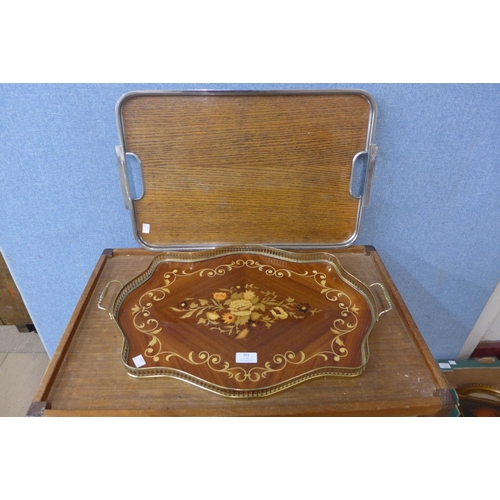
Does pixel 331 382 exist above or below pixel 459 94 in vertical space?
below

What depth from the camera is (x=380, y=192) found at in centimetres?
95

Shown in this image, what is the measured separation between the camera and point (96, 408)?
0.61 m

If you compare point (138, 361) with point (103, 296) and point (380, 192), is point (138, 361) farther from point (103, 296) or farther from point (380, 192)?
point (380, 192)

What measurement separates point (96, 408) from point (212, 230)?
50cm

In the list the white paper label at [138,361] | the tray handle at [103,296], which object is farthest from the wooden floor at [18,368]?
the white paper label at [138,361]

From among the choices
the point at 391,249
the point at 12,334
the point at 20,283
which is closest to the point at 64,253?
the point at 20,283

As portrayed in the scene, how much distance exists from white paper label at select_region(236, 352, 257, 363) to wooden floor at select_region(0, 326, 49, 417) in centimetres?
99

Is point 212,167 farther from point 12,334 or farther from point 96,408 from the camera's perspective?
point 12,334

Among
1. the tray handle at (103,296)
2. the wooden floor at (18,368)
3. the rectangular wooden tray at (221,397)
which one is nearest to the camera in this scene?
the rectangular wooden tray at (221,397)

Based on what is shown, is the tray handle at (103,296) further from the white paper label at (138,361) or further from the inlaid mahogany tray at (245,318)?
the white paper label at (138,361)

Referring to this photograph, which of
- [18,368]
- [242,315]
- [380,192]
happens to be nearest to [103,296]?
[242,315]

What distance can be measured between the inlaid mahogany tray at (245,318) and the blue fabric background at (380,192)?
0.84 ft

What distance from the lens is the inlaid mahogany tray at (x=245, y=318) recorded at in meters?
0.65

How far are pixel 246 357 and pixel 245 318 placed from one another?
0.31 feet
